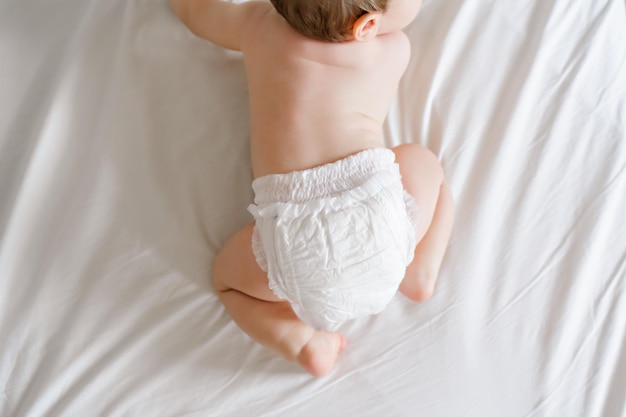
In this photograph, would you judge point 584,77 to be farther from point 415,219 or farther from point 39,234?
point 39,234

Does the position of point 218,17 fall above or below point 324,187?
above

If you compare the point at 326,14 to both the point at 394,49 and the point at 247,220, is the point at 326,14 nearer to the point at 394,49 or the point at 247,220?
the point at 394,49

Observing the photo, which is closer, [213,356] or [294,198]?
[294,198]

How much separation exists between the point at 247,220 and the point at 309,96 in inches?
10.7

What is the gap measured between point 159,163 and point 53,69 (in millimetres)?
271

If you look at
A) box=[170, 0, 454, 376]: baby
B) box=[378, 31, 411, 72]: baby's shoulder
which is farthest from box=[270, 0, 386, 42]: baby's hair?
box=[378, 31, 411, 72]: baby's shoulder

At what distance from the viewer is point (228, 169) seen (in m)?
1.16

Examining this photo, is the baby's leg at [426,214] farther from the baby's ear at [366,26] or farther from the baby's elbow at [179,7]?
the baby's elbow at [179,7]

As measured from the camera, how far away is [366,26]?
3.10 feet

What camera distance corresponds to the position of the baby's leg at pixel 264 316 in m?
1.03

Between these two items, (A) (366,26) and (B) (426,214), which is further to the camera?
(B) (426,214)

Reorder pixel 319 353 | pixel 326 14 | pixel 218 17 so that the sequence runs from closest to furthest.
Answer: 1. pixel 326 14
2. pixel 319 353
3. pixel 218 17

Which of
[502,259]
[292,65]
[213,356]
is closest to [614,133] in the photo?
[502,259]

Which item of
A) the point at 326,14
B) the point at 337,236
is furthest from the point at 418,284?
the point at 326,14
